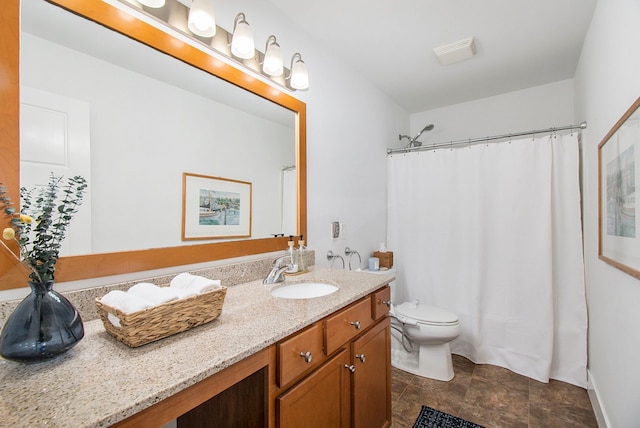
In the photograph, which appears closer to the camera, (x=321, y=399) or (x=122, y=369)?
(x=122, y=369)

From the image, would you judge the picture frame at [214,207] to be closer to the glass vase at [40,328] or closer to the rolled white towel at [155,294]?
the rolled white towel at [155,294]

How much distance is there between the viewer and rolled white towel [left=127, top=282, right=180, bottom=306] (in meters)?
0.82

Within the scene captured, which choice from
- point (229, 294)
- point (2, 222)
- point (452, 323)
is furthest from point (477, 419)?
point (2, 222)

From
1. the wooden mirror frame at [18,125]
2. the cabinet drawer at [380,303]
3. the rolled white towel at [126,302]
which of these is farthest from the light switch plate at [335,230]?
the rolled white towel at [126,302]

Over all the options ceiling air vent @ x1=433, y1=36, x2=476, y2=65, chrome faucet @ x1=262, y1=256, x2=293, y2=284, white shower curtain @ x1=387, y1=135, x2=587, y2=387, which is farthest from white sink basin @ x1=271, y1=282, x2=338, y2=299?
ceiling air vent @ x1=433, y1=36, x2=476, y2=65

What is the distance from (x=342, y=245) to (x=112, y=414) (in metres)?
1.74

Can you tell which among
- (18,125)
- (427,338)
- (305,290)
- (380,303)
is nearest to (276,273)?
(305,290)

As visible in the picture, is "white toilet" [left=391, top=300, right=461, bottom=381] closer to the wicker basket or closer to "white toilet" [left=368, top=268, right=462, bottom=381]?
"white toilet" [left=368, top=268, right=462, bottom=381]

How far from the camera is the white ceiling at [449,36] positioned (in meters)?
1.67

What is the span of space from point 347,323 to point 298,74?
1.31 metres

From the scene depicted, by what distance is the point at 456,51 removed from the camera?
2062 mm

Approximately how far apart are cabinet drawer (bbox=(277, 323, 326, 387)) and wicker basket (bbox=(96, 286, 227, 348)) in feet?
0.79

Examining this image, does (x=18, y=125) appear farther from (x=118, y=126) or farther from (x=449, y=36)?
(x=449, y=36)

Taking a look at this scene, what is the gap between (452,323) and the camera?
6.71 ft
